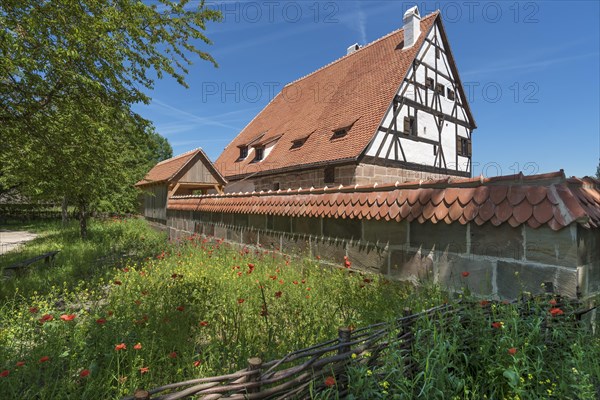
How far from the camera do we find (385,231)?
4191mm

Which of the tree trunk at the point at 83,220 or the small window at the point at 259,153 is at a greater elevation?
the small window at the point at 259,153

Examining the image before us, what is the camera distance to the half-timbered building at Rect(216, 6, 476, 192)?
1173 centimetres

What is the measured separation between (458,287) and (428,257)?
45cm

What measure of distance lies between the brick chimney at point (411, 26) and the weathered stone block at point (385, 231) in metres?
11.9

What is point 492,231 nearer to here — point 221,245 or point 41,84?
point 221,245

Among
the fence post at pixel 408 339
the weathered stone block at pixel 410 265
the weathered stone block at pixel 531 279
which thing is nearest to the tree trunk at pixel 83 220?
the weathered stone block at pixel 410 265

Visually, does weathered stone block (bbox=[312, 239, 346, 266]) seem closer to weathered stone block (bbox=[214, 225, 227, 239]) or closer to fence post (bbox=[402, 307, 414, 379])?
fence post (bbox=[402, 307, 414, 379])

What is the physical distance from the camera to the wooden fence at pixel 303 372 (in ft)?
4.55

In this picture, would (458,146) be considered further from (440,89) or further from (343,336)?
(343,336)

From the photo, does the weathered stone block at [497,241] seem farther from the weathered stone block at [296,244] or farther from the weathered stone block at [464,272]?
the weathered stone block at [296,244]

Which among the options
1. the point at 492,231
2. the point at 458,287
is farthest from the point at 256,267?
the point at 492,231

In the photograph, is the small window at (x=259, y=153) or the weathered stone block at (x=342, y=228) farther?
the small window at (x=259, y=153)

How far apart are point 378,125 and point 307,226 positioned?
7.15m

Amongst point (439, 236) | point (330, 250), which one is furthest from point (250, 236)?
point (439, 236)
